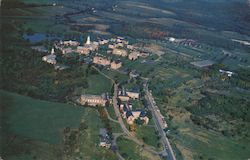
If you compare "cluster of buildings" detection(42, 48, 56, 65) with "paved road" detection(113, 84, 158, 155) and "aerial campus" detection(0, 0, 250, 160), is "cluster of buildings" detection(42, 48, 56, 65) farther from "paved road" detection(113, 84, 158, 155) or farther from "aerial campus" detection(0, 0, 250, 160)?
"paved road" detection(113, 84, 158, 155)

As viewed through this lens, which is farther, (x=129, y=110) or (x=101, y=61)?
(x=101, y=61)

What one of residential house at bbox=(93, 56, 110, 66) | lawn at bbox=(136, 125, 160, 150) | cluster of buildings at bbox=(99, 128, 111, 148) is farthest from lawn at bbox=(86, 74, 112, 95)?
cluster of buildings at bbox=(99, 128, 111, 148)

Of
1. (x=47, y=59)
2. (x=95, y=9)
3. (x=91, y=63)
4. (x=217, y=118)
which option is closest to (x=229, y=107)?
(x=217, y=118)

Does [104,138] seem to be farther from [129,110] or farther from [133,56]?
[133,56]

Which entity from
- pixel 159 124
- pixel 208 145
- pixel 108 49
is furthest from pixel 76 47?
pixel 208 145

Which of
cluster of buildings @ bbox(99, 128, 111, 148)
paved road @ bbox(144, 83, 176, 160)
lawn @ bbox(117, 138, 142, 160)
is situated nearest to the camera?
lawn @ bbox(117, 138, 142, 160)

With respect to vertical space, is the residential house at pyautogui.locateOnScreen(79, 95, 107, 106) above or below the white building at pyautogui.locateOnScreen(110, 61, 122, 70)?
above

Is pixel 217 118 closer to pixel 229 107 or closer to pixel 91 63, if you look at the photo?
pixel 229 107
